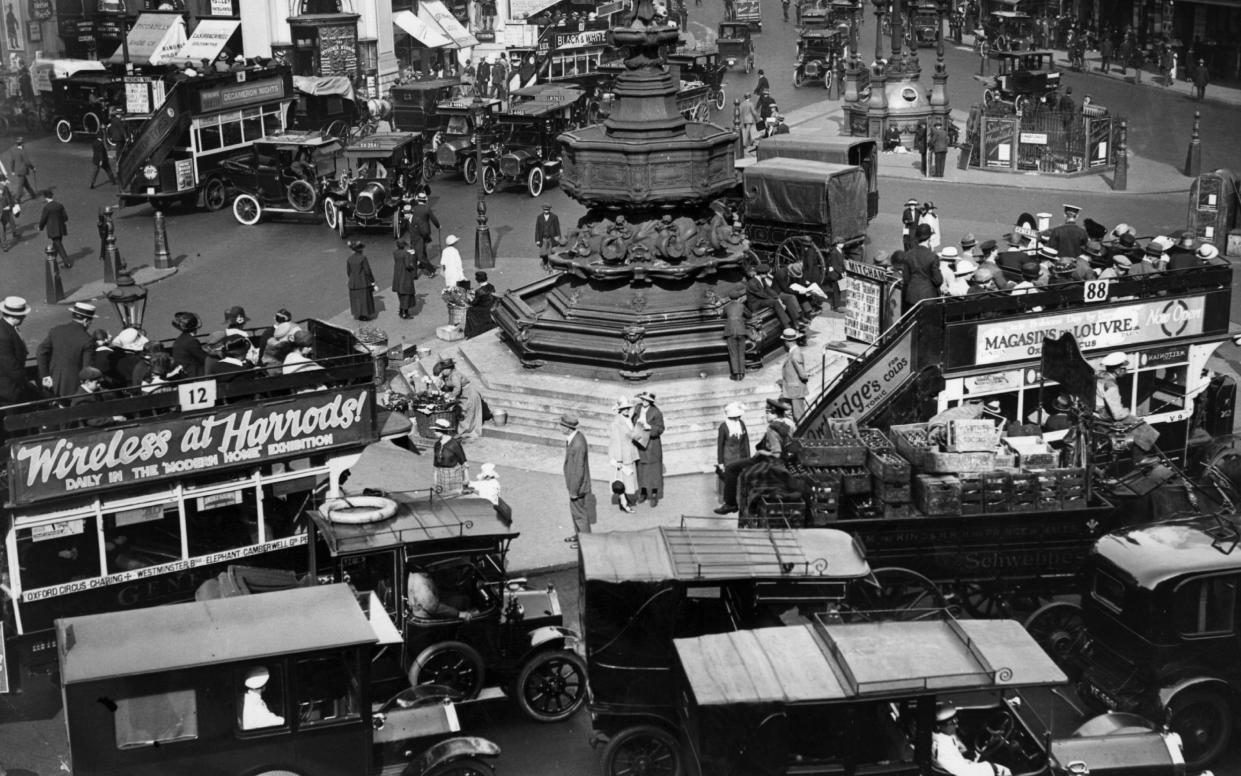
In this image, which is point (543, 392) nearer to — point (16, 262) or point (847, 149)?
point (847, 149)

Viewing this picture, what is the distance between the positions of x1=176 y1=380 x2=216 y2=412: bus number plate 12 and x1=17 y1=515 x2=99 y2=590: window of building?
4.51 ft

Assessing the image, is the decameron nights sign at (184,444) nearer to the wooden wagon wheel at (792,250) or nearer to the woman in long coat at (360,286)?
the woman in long coat at (360,286)

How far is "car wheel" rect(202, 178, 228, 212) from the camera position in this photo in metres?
36.7

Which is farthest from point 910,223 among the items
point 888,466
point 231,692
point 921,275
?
point 231,692

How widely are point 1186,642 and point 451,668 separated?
6.27m

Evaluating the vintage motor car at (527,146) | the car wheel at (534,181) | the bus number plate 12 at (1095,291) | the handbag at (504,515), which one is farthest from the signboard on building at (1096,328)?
the car wheel at (534,181)

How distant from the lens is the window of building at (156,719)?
36.4 feet

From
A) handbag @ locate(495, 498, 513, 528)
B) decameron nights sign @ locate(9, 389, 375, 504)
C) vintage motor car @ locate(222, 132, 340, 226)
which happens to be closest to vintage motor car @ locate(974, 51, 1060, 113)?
vintage motor car @ locate(222, 132, 340, 226)

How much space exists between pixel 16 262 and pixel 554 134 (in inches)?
519

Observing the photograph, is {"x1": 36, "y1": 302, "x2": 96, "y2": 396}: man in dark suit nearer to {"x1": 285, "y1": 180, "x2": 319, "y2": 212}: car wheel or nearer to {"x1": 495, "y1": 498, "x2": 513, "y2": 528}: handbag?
{"x1": 495, "y1": 498, "x2": 513, "y2": 528}: handbag

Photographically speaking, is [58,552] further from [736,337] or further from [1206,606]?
[736,337]

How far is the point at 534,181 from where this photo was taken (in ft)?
125

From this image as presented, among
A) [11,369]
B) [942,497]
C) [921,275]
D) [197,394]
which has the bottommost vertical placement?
[942,497]

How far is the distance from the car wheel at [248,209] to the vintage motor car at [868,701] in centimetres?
2530
